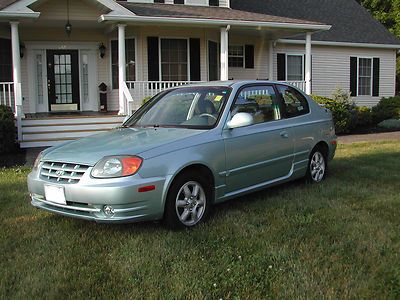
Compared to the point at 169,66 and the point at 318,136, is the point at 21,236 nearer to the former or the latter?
the point at 318,136

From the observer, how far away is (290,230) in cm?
466

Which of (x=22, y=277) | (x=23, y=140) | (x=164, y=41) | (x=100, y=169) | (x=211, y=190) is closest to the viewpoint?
(x=22, y=277)

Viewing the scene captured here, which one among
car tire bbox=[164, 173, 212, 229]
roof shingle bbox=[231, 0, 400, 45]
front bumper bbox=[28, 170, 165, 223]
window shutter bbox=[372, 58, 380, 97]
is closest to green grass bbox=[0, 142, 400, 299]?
car tire bbox=[164, 173, 212, 229]

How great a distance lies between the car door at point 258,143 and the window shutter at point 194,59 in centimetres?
1006

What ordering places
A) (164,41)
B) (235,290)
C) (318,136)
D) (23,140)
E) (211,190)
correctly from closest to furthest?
(235,290), (211,190), (318,136), (23,140), (164,41)

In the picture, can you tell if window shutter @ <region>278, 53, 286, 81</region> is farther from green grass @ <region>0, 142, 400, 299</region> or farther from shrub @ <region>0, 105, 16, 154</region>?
green grass @ <region>0, 142, 400, 299</region>

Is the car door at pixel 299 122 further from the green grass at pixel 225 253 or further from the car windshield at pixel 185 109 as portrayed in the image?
the car windshield at pixel 185 109

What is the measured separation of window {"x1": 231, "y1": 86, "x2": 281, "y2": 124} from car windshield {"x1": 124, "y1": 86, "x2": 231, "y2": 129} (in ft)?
0.70

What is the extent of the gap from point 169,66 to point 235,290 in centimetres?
1315

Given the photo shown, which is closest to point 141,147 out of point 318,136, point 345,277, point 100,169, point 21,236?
point 100,169

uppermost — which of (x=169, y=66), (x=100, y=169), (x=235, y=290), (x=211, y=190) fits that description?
(x=169, y=66)

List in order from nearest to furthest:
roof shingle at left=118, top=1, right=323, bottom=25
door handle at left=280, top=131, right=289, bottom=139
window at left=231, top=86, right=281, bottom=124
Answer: window at left=231, top=86, right=281, bottom=124 → door handle at left=280, top=131, right=289, bottom=139 → roof shingle at left=118, top=1, right=323, bottom=25

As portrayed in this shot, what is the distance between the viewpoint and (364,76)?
2123 centimetres

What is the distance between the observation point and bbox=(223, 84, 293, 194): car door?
5320 millimetres
